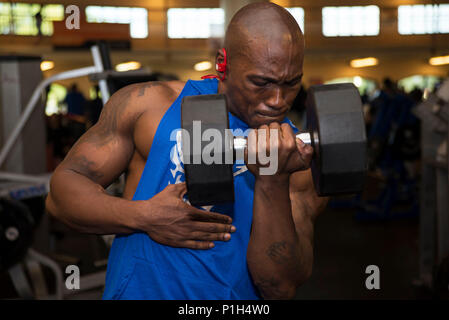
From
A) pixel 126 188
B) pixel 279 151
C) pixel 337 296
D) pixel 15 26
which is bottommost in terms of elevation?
pixel 337 296

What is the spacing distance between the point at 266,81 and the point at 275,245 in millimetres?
303

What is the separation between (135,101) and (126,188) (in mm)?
189

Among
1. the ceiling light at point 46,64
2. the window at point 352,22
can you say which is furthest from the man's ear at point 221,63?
the window at point 352,22

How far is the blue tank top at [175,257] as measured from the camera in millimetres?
947

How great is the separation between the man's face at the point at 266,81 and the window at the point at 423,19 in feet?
31.9

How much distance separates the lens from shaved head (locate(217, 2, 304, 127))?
0.90 metres

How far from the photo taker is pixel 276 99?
0.92 m

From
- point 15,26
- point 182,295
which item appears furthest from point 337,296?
point 15,26

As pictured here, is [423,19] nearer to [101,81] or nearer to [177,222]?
[101,81]

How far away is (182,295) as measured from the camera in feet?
3.11

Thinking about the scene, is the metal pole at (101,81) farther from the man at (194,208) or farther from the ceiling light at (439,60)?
the ceiling light at (439,60)
